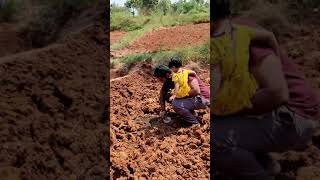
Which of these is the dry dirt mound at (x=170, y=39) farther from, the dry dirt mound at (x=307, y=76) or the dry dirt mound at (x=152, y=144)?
the dry dirt mound at (x=152, y=144)

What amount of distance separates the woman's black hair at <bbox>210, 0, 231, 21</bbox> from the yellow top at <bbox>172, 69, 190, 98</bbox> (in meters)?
0.86

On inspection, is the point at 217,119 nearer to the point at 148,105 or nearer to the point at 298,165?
the point at 298,165

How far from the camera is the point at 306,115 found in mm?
1762

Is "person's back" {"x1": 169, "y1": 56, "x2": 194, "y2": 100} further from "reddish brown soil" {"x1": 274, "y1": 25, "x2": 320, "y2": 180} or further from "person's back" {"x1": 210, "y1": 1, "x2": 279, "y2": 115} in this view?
"person's back" {"x1": 210, "y1": 1, "x2": 279, "y2": 115}

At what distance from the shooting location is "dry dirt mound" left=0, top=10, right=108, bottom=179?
6.81ft

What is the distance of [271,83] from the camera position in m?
1.67

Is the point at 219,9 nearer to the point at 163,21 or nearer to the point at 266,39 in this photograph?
the point at 266,39

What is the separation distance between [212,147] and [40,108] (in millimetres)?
963

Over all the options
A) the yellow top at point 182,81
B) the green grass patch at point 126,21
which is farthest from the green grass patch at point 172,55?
the green grass patch at point 126,21

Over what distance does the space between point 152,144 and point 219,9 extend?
3.55ft

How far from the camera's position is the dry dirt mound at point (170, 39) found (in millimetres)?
4246

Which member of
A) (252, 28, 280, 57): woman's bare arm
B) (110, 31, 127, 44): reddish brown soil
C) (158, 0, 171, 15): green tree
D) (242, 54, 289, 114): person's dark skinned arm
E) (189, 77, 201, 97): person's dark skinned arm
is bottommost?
(189, 77, 201, 97): person's dark skinned arm

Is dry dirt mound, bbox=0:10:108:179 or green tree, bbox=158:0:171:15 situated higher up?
green tree, bbox=158:0:171:15

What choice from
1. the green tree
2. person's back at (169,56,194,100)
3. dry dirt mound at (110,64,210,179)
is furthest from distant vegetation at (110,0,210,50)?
person's back at (169,56,194,100)
